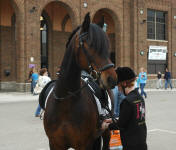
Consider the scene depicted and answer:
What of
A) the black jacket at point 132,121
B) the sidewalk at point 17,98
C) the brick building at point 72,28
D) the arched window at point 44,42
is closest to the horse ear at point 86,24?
the black jacket at point 132,121

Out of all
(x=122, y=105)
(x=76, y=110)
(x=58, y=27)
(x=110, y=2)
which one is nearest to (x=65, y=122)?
(x=76, y=110)

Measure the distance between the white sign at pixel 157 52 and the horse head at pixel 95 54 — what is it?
1121 inches

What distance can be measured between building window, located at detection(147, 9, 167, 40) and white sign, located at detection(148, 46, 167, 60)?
1190 millimetres

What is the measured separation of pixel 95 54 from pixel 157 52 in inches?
1159

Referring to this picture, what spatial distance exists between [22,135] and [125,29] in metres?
23.5

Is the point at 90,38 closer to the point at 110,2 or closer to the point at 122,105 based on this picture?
the point at 122,105

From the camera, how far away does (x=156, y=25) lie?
32438 millimetres

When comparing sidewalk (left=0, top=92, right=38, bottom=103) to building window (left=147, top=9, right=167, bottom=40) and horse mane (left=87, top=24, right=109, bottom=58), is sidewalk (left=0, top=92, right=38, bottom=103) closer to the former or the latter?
horse mane (left=87, top=24, right=109, bottom=58)

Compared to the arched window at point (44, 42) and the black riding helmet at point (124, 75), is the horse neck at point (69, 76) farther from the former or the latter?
the arched window at point (44, 42)

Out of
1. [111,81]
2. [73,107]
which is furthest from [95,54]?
[73,107]

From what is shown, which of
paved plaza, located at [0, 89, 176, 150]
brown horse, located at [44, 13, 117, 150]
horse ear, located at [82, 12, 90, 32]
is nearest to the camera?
horse ear, located at [82, 12, 90, 32]

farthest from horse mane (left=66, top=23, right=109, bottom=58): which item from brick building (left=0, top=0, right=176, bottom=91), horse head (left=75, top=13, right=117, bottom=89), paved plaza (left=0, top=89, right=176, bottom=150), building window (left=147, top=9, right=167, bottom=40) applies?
building window (left=147, top=9, right=167, bottom=40)

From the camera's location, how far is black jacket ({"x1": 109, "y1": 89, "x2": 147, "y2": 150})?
3.59 metres

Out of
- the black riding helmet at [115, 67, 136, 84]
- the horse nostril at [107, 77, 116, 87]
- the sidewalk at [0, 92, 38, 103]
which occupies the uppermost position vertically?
the black riding helmet at [115, 67, 136, 84]
